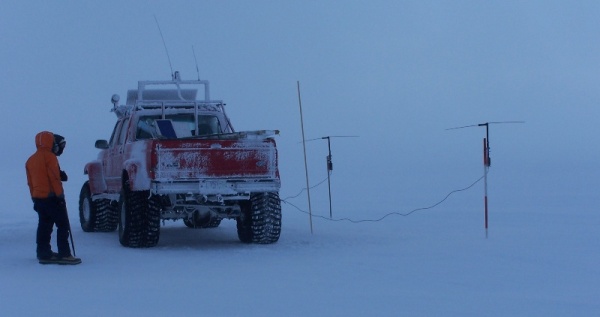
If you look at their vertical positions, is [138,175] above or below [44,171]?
below

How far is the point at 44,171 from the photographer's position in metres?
9.26

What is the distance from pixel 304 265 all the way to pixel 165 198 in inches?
114

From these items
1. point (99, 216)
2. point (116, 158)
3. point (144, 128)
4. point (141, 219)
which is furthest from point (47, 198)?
point (99, 216)

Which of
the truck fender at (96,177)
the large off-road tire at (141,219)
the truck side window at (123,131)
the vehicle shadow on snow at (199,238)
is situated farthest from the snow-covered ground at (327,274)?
the truck side window at (123,131)

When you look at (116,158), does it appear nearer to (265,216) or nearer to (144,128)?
(144,128)

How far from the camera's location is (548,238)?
1153 cm

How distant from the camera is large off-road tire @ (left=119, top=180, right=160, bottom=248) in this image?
10781 millimetres

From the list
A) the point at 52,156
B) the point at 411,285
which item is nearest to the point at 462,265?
the point at 411,285

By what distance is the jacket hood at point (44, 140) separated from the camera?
9.29m

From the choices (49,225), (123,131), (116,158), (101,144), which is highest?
(123,131)

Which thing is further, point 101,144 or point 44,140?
point 101,144

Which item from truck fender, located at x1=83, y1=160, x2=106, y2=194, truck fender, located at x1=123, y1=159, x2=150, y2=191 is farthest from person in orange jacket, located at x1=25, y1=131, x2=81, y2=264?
truck fender, located at x1=83, y1=160, x2=106, y2=194

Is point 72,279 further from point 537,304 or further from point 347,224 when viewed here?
point 347,224

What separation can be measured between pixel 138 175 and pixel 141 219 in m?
0.63
